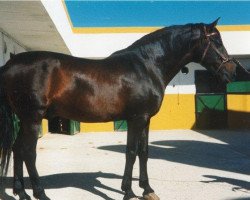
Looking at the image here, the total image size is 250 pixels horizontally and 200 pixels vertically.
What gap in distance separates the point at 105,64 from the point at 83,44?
11439mm

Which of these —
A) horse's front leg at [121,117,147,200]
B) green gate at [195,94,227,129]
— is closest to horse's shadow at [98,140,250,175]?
horse's front leg at [121,117,147,200]

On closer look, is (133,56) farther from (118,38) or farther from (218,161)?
(118,38)

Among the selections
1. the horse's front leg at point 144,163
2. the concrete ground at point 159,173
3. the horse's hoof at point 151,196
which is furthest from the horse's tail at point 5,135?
the horse's hoof at point 151,196

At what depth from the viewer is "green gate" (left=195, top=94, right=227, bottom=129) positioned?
1530 centimetres

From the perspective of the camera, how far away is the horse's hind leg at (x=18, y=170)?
3885 mm

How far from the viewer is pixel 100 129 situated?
15.1m

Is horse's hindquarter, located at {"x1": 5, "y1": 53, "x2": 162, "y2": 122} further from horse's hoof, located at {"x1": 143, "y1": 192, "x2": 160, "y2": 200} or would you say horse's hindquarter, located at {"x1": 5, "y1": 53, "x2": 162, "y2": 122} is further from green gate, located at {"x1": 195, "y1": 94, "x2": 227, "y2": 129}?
green gate, located at {"x1": 195, "y1": 94, "x2": 227, "y2": 129}

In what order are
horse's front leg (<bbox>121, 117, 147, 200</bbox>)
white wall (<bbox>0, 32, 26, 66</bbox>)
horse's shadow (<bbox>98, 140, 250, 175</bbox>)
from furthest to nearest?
white wall (<bbox>0, 32, 26, 66</bbox>), horse's shadow (<bbox>98, 140, 250, 175</bbox>), horse's front leg (<bbox>121, 117, 147, 200</bbox>)

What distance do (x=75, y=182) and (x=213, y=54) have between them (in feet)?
8.75

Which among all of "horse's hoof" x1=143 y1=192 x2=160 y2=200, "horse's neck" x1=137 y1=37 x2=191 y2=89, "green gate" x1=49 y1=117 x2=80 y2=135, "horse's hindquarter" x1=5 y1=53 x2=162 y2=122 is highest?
"horse's neck" x1=137 y1=37 x2=191 y2=89

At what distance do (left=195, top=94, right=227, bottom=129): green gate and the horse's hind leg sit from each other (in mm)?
12228

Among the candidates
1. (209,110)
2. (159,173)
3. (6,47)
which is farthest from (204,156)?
(209,110)

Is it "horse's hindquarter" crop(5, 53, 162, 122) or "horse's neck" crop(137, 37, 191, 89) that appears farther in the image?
"horse's neck" crop(137, 37, 191, 89)

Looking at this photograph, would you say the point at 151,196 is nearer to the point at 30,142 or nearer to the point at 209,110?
the point at 30,142
